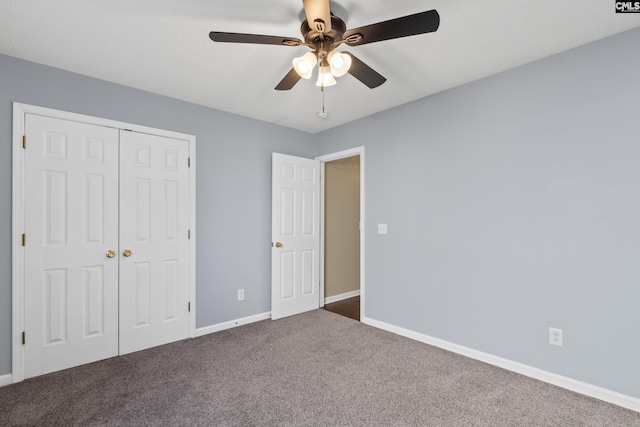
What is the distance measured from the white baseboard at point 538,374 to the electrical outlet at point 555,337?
0.23 meters

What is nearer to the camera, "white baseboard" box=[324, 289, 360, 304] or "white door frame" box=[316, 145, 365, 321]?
"white door frame" box=[316, 145, 365, 321]

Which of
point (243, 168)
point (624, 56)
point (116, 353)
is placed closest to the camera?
point (624, 56)

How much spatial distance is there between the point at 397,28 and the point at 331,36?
1.40 feet

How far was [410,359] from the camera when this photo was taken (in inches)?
106

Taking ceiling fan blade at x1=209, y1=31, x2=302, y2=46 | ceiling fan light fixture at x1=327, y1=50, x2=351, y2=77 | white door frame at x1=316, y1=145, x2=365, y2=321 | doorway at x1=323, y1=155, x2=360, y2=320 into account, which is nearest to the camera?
ceiling fan blade at x1=209, y1=31, x2=302, y2=46

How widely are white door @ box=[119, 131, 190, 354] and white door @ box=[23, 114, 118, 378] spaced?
9 cm

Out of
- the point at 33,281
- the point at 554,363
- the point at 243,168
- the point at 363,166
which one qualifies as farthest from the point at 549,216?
the point at 33,281

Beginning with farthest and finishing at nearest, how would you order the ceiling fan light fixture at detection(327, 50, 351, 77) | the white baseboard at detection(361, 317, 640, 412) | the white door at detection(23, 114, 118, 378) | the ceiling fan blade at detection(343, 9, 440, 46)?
the white door at detection(23, 114, 118, 378)
the white baseboard at detection(361, 317, 640, 412)
the ceiling fan light fixture at detection(327, 50, 351, 77)
the ceiling fan blade at detection(343, 9, 440, 46)

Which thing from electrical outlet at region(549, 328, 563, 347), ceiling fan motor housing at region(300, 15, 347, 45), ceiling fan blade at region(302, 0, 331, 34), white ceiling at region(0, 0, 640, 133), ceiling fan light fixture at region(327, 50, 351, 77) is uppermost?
white ceiling at region(0, 0, 640, 133)

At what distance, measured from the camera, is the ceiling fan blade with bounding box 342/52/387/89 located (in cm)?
190

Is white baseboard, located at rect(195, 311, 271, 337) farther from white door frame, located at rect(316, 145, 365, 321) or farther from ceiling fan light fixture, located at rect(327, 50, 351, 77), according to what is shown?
ceiling fan light fixture, located at rect(327, 50, 351, 77)

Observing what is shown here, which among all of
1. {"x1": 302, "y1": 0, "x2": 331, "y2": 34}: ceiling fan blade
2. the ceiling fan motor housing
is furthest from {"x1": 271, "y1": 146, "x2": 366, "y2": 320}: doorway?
{"x1": 302, "y1": 0, "x2": 331, "y2": 34}: ceiling fan blade

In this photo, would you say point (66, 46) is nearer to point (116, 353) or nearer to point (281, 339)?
point (116, 353)

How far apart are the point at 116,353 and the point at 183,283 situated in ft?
2.59
